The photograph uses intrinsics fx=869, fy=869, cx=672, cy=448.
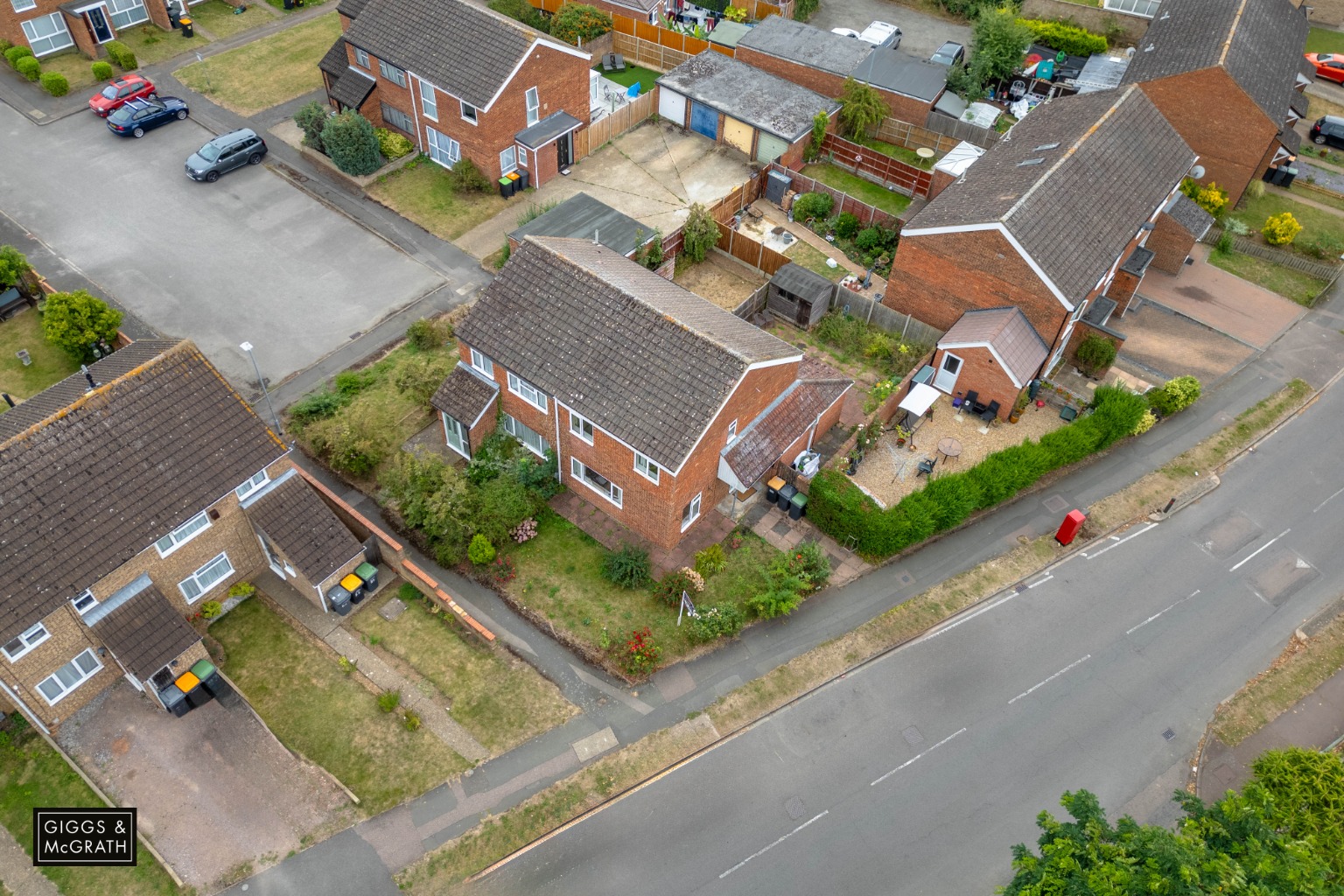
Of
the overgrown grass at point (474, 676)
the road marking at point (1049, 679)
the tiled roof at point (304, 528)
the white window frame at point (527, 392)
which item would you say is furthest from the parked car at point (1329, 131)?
the tiled roof at point (304, 528)

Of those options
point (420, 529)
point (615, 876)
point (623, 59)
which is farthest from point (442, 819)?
point (623, 59)

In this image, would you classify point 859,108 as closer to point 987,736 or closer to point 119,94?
point 987,736

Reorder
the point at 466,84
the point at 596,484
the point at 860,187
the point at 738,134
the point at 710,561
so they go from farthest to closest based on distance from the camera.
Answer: the point at 738,134
the point at 860,187
the point at 466,84
the point at 596,484
the point at 710,561

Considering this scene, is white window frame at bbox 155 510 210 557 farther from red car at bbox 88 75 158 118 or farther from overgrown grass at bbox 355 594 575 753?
red car at bbox 88 75 158 118

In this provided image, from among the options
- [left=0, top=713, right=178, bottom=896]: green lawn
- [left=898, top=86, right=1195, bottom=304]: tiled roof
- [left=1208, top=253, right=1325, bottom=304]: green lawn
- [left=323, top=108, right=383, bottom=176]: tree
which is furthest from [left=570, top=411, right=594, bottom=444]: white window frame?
[left=1208, top=253, right=1325, bottom=304]: green lawn

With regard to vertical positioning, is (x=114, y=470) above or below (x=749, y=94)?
above

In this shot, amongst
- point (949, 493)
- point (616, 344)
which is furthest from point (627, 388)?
point (949, 493)

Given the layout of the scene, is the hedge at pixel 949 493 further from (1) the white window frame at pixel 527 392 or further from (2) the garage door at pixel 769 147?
(2) the garage door at pixel 769 147
